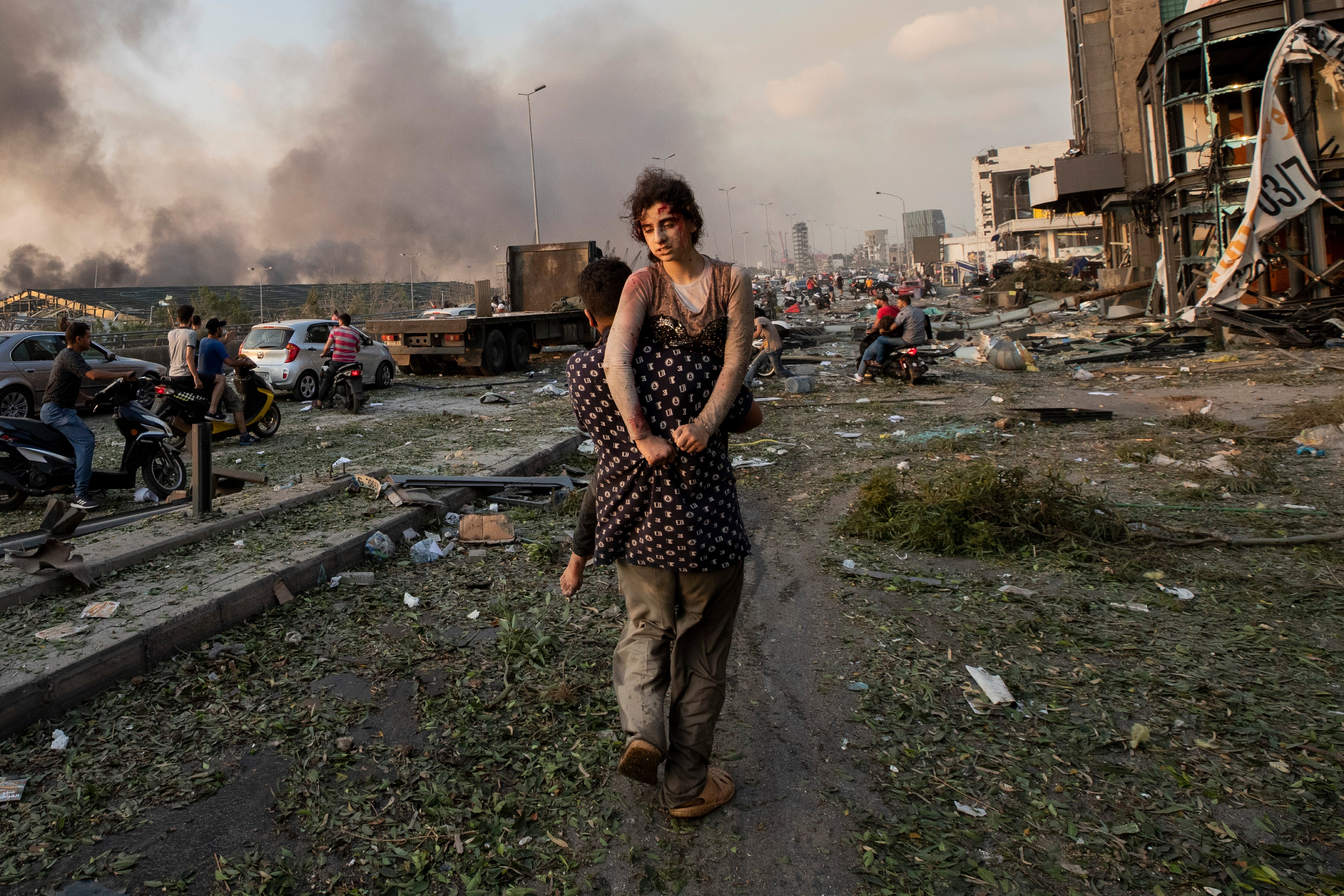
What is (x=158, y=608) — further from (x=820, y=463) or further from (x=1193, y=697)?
(x=820, y=463)

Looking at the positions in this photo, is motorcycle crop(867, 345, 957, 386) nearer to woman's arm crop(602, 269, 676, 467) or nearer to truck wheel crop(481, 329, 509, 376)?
truck wheel crop(481, 329, 509, 376)

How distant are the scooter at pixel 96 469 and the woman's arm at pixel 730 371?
7.01 m

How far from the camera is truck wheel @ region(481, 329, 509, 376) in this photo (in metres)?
18.8

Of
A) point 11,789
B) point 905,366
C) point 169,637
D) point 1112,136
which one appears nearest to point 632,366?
point 11,789

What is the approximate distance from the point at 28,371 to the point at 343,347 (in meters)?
4.38

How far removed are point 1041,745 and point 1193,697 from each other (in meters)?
0.76

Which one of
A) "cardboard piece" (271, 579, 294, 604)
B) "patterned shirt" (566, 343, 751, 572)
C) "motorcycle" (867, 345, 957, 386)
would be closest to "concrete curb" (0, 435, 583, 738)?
"cardboard piece" (271, 579, 294, 604)

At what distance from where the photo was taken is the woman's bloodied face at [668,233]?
2578 mm

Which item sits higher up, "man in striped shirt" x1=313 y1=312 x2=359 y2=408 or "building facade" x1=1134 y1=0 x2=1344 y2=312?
"building facade" x1=1134 y1=0 x2=1344 y2=312

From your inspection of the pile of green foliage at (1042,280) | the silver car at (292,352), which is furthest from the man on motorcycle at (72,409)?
the pile of green foliage at (1042,280)

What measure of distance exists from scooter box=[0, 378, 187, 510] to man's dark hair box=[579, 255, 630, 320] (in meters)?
6.58

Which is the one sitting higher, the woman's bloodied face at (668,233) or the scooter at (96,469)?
the woman's bloodied face at (668,233)

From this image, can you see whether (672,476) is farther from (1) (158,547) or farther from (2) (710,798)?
(1) (158,547)

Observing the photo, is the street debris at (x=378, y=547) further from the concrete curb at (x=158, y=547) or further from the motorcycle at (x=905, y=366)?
the motorcycle at (x=905, y=366)
